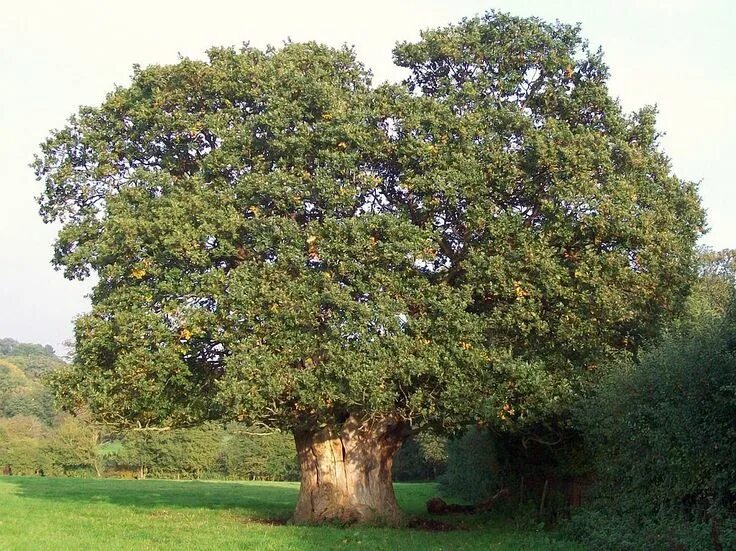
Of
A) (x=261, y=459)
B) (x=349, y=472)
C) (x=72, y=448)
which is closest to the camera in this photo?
(x=349, y=472)

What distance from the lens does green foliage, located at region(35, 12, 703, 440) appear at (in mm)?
19297

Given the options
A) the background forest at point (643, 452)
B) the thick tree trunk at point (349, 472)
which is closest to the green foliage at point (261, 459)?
the background forest at point (643, 452)

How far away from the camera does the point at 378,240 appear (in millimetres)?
19734

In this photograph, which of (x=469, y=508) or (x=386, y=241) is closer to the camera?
(x=386, y=241)

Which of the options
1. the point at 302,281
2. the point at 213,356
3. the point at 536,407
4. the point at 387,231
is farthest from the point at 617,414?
the point at 213,356

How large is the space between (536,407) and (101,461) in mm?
63892

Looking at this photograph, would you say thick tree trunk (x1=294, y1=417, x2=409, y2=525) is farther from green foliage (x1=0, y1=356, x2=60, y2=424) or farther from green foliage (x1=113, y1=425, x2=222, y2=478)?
green foliage (x1=0, y1=356, x2=60, y2=424)

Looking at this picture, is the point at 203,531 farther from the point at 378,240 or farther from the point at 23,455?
the point at 23,455

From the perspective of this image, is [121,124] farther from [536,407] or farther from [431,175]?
[536,407]

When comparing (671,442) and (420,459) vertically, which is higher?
(671,442)

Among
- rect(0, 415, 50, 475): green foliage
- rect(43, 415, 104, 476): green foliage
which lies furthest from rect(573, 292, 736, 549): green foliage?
rect(0, 415, 50, 475): green foliage

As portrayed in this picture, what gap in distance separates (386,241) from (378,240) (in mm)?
213

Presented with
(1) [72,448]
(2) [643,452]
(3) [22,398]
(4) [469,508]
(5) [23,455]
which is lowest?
(4) [469,508]

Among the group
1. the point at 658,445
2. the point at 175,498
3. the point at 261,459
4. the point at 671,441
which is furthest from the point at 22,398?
the point at 671,441
